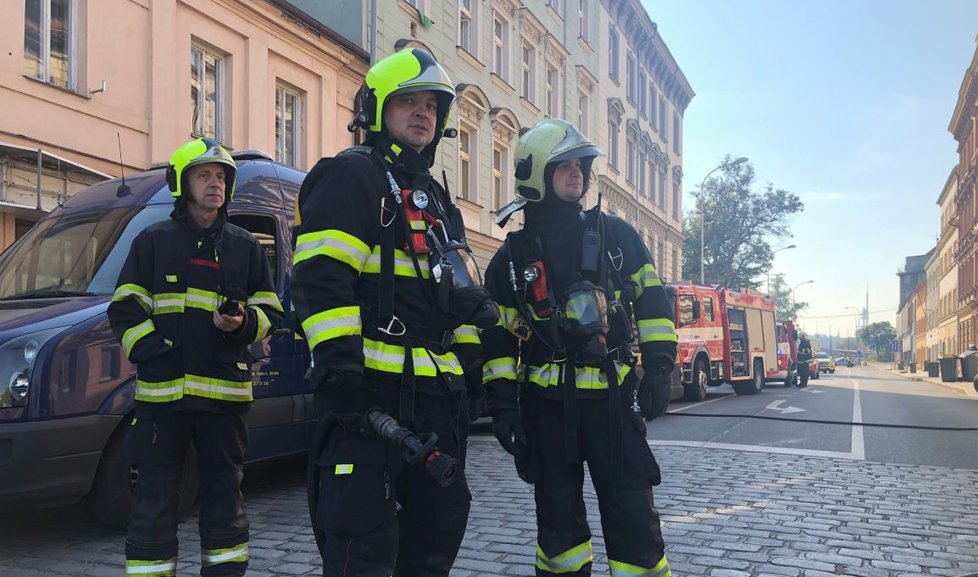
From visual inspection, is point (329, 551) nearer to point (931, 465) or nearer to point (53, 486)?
point (53, 486)

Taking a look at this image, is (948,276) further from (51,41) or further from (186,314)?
(186,314)

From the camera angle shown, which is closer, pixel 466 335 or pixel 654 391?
pixel 466 335

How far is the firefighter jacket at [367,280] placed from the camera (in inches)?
91.1

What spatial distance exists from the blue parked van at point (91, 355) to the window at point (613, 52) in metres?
28.6

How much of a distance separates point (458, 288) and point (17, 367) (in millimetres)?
2884

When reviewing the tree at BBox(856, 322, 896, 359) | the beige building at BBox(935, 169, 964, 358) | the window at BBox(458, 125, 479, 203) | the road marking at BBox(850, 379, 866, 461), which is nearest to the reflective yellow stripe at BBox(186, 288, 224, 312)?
the road marking at BBox(850, 379, 866, 461)

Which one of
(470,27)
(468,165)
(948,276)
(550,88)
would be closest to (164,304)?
(468,165)

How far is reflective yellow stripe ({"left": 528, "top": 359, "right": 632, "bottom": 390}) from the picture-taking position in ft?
10.4

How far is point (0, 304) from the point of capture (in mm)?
4875

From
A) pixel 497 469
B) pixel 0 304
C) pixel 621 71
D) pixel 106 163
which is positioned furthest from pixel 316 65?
pixel 621 71

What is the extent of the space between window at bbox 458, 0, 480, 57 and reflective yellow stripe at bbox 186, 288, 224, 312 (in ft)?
60.3

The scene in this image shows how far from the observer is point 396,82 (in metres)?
2.64

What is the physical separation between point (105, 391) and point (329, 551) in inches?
111

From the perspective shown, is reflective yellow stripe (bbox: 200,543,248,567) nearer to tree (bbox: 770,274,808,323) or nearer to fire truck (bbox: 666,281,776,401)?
fire truck (bbox: 666,281,776,401)
